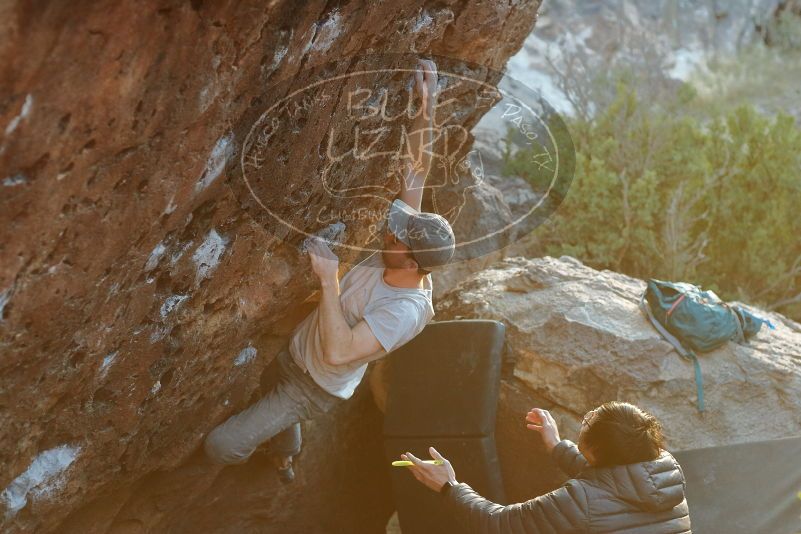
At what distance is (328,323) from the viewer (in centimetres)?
354

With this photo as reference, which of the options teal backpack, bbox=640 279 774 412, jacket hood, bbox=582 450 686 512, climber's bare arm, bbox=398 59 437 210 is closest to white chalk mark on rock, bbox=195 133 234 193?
climber's bare arm, bbox=398 59 437 210

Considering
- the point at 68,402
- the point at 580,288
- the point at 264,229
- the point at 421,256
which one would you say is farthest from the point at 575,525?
the point at 580,288

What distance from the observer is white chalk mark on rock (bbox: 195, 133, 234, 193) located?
2963 millimetres

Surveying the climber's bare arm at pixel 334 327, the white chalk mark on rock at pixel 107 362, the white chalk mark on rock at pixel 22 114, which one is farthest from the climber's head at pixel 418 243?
the white chalk mark on rock at pixel 22 114

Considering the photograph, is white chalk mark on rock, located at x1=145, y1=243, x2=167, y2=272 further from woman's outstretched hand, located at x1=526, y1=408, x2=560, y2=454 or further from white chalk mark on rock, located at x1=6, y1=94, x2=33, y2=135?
woman's outstretched hand, located at x1=526, y1=408, x2=560, y2=454

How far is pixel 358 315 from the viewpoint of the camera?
3748 mm

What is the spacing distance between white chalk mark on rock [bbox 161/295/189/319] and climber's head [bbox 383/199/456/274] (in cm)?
80

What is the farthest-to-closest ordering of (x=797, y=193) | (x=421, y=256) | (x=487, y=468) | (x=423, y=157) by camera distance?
(x=797, y=193), (x=487, y=468), (x=423, y=157), (x=421, y=256)

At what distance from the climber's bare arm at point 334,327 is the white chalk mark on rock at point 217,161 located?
64cm

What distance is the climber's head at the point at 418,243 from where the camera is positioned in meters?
3.48

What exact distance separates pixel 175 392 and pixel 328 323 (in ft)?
2.57

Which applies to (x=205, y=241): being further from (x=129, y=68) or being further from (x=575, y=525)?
(x=575, y=525)

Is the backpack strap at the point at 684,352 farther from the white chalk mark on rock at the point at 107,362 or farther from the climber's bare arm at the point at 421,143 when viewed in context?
the white chalk mark on rock at the point at 107,362

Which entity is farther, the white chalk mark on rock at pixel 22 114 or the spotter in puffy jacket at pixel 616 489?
the spotter in puffy jacket at pixel 616 489
